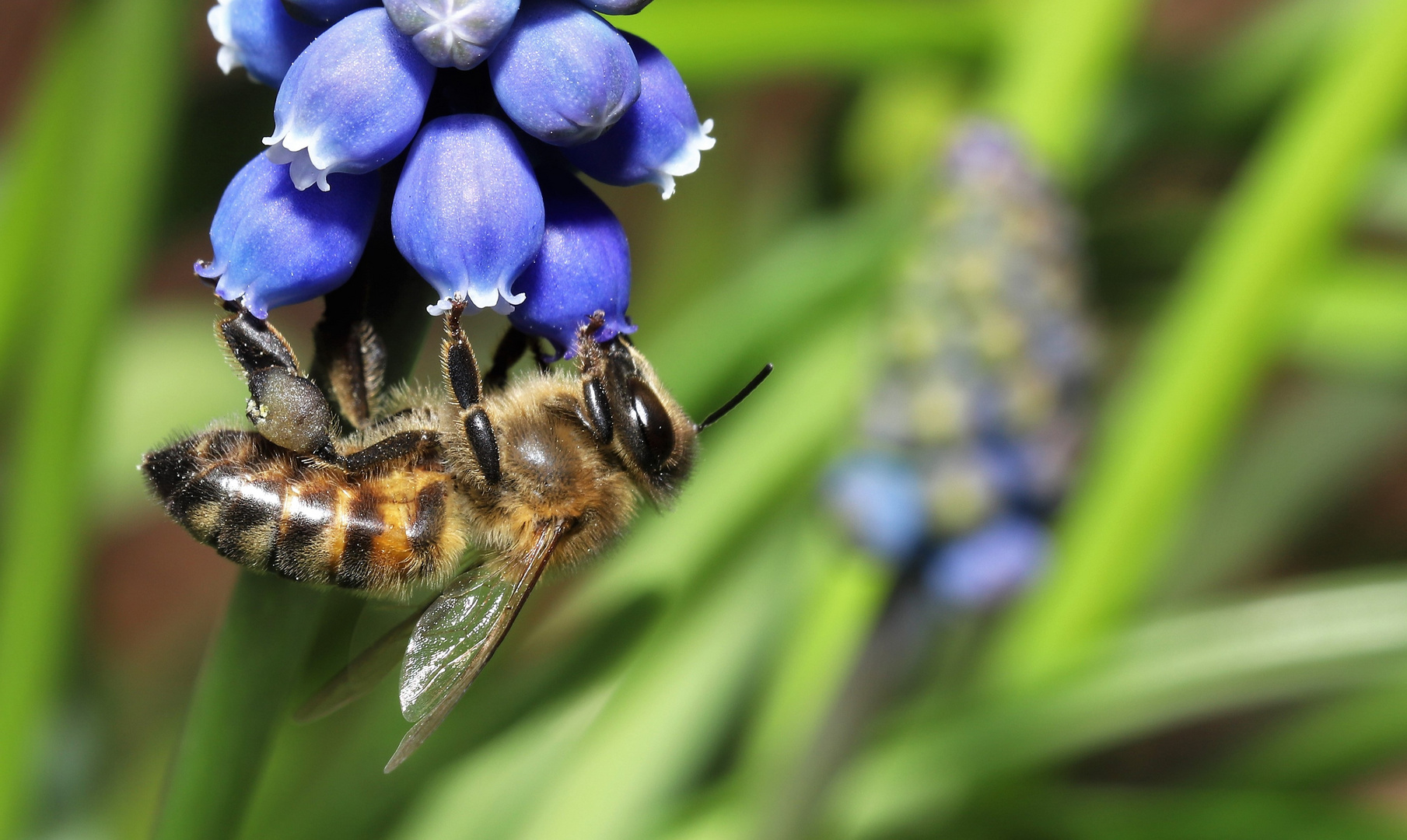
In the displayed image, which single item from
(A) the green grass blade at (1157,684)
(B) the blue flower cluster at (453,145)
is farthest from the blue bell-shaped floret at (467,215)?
(A) the green grass blade at (1157,684)

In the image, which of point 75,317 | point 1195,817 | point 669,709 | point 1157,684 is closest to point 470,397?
point 75,317

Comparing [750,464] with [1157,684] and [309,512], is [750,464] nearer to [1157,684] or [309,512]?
[1157,684]

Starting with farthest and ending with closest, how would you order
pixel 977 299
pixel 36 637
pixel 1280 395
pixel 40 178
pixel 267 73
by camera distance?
pixel 1280 395 < pixel 977 299 < pixel 40 178 < pixel 36 637 < pixel 267 73

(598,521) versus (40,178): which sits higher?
(40,178)

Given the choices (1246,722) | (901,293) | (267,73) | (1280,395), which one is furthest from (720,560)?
(1280,395)

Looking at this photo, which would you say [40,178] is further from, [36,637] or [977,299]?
[977,299]

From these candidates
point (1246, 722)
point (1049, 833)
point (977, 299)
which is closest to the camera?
point (977, 299)

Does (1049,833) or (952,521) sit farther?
(1049,833)
